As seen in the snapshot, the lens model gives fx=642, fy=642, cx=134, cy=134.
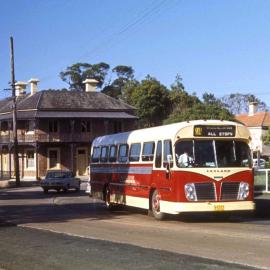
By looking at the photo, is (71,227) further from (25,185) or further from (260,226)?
(25,185)

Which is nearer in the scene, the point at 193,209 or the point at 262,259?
the point at 262,259

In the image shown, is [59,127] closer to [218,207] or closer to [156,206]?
[156,206]

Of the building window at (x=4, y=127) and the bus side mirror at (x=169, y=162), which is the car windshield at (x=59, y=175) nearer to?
the bus side mirror at (x=169, y=162)

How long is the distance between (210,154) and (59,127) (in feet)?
173

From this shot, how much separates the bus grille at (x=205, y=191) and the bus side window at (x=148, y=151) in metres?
2.39

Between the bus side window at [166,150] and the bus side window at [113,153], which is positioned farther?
the bus side window at [113,153]

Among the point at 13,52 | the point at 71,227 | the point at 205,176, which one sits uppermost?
the point at 13,52

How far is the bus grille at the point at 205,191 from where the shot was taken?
17984 mm

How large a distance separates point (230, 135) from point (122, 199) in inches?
223

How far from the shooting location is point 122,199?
22781 millimetres

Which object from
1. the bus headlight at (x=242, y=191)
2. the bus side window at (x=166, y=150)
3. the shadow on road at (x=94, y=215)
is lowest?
the shadow on road at (x=94, y=215)

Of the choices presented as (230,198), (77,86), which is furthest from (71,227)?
(77,86)

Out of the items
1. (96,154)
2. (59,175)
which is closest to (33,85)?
(59,175)

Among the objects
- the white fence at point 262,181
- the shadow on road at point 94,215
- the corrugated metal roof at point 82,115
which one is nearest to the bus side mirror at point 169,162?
the shadow on road at point 94,215
